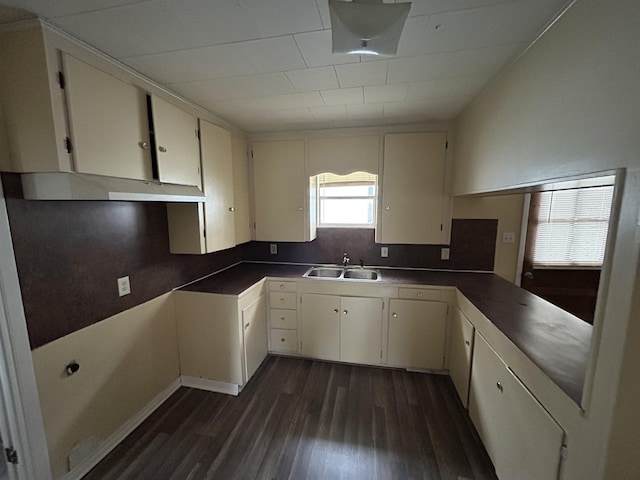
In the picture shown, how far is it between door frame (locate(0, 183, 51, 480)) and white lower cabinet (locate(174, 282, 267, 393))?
3.23 ft

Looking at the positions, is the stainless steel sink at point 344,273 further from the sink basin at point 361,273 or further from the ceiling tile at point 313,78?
the ceiling tile at point 313,78

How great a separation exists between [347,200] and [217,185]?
144cm

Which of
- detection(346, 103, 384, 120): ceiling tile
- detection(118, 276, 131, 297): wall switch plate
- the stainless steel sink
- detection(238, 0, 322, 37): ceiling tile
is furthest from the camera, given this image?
the stainless steel sink

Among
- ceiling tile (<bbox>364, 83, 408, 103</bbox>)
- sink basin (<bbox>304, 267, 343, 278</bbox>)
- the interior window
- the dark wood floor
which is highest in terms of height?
ceiling tile (<bbox>364, 83, 408, 103</bbox>)

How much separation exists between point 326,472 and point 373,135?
2.76 m

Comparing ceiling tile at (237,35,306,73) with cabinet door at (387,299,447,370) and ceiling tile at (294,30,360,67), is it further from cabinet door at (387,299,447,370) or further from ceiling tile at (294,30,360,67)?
cabinet door at (387,299,447,370)

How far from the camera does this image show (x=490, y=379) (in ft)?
5.32

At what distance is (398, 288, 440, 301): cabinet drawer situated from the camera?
2.39 metres

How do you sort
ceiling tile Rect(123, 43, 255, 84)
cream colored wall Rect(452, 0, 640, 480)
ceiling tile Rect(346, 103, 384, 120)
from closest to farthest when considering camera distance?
cream colored wall Rect(452, 0, 640, 480) < ceiling tile Rect(123, 43, 255, 84) < ceiling tile Rect(346, 103, 384, 120)

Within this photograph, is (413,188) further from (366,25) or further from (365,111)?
(366,25)

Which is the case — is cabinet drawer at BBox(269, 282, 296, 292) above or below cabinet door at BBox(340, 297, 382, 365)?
above

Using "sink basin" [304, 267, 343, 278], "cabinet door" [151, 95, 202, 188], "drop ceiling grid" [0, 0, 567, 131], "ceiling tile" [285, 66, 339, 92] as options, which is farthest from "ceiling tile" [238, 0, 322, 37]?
"sink basin" [304, 267, 343, 278]

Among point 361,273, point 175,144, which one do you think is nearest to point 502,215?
point 361,273

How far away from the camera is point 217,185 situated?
2365mm
